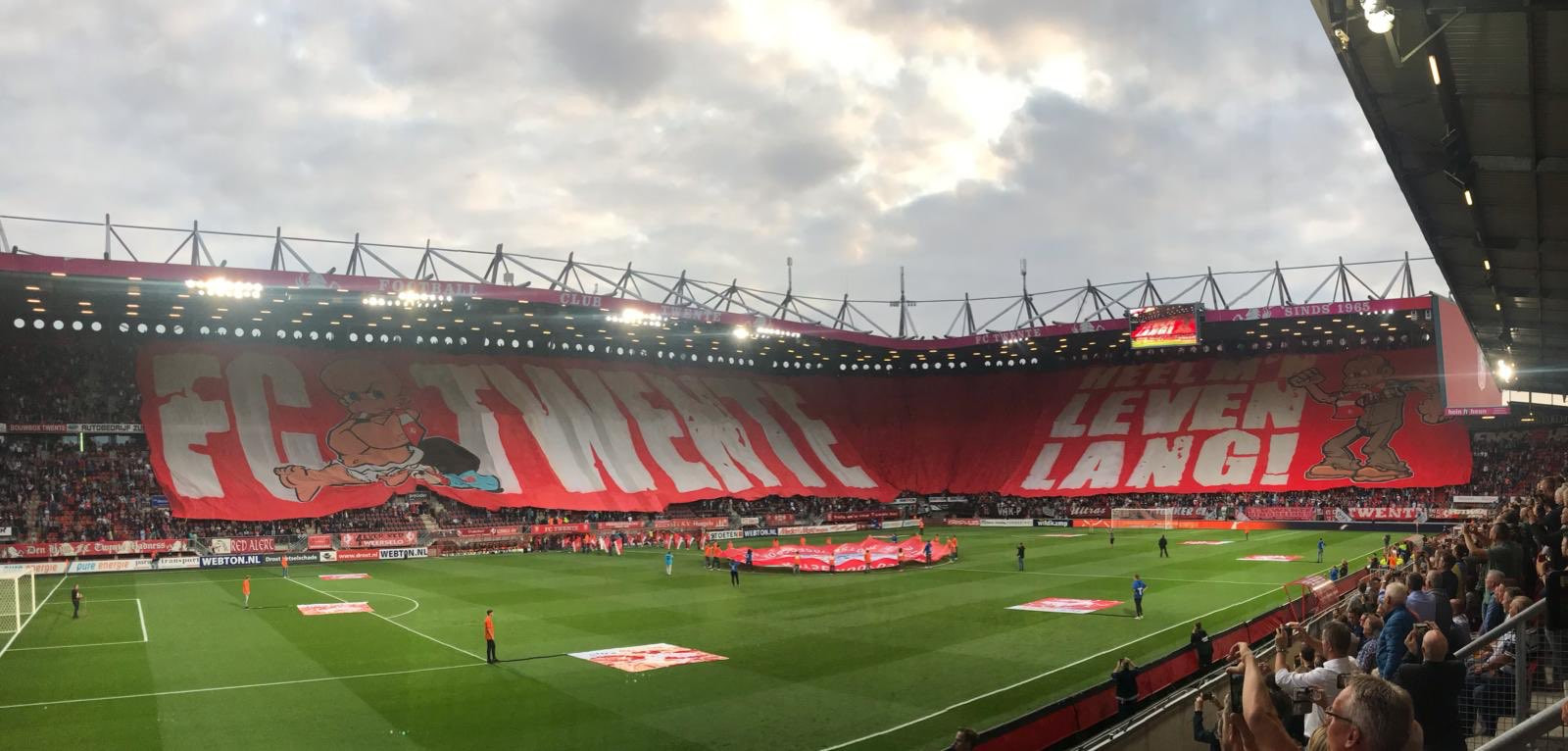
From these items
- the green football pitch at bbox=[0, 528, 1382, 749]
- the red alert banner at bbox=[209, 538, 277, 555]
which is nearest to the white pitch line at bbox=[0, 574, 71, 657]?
the green football pitch at bbox=[0, 528, 1382, 749]

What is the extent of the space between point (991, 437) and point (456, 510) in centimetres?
4773

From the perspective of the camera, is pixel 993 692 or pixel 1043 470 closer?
pixel 993 692

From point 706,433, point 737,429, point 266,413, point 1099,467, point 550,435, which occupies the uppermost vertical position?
point 266,413

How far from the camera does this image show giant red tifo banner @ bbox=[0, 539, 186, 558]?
45.3 metres

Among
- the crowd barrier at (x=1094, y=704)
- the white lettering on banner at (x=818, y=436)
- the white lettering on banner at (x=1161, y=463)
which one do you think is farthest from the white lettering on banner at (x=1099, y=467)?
the crowd barrier at (x=1094, y=704)

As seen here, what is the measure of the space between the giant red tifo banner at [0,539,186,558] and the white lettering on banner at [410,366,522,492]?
18857 mm

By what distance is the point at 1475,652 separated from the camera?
8.98 metres

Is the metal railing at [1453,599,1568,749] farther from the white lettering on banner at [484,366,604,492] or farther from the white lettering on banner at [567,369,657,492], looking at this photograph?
the white lettering on banner at [567,369,657,492]

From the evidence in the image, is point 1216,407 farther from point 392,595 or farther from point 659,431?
point 392,595

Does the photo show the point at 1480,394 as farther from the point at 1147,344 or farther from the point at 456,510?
the point at 456,510

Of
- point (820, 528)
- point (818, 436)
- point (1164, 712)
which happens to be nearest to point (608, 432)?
point (820, 528)

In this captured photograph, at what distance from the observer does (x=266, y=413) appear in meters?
60.5

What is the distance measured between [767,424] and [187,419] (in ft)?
139

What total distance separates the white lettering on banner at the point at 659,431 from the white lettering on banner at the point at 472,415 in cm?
1132
